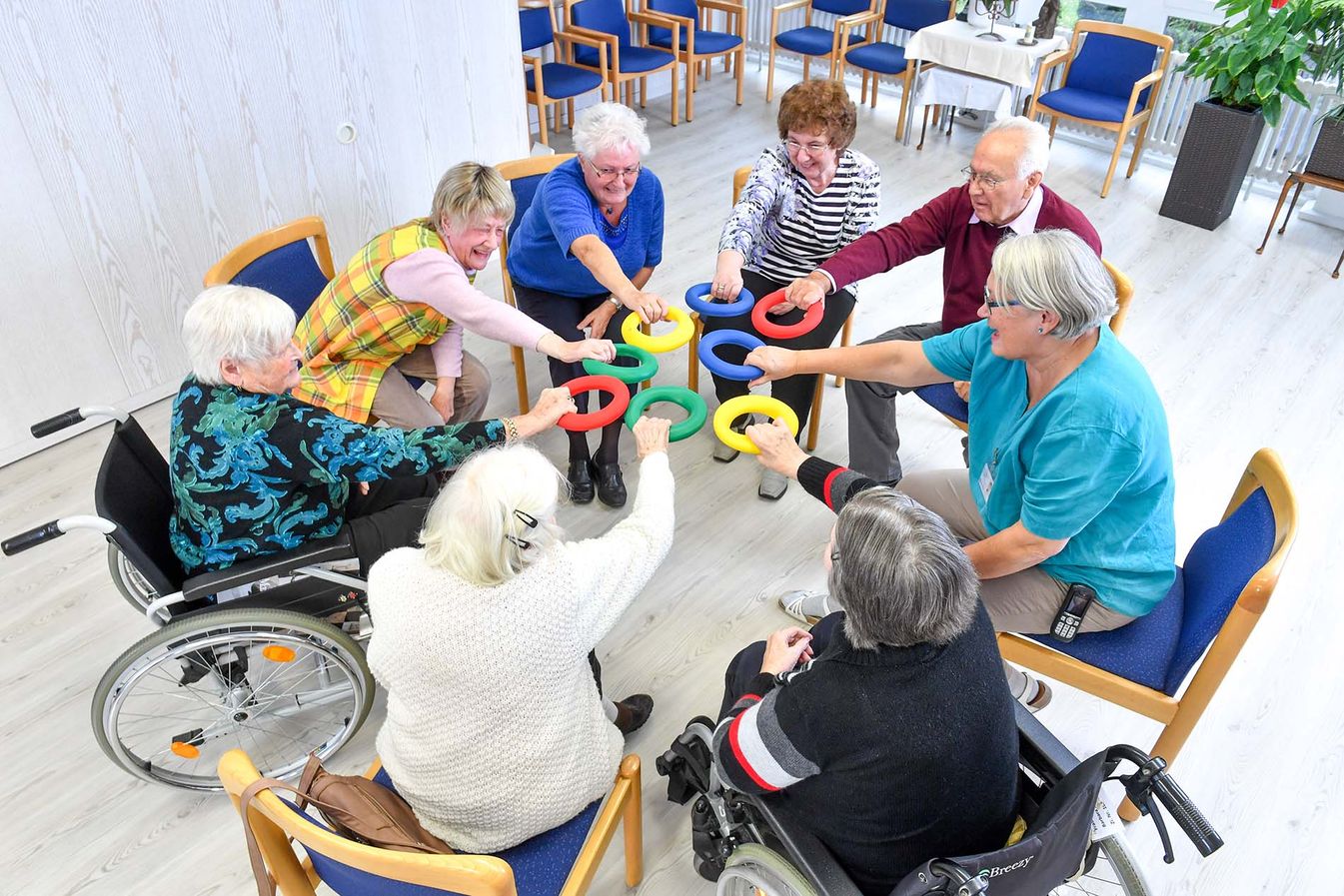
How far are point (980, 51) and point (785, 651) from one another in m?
4.90

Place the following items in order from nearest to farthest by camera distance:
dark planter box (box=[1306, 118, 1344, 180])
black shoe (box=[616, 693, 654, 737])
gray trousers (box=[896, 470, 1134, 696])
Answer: gray trousers (box=[896, 470, 1134, 696]) < black shoe (box=[616, 693, 654, 737]) < dark planter box (box=[1306, 118, 1344, 180])

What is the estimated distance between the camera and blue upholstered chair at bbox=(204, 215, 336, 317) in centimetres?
259

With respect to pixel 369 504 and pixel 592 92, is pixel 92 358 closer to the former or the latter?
pixel 369 504

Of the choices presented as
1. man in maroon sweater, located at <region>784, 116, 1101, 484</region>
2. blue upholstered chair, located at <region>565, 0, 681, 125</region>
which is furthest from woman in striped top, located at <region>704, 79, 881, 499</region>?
blue upholstered chair, located at <region>565, 0, 681, 125</region>

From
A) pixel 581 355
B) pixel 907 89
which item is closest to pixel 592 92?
pixel 907 89

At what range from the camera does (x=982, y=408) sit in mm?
2154

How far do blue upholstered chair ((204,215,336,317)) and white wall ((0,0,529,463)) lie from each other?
2.39 feet

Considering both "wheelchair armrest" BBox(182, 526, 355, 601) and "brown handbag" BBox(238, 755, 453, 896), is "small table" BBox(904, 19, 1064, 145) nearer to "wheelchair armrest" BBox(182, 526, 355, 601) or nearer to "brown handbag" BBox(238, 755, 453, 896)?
"wheelchair armrest" BBox(182, 526, 355, 601)

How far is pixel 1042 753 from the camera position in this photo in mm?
1642

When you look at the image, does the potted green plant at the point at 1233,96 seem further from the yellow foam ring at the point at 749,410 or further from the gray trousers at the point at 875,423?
the yellow foam ring at the point at 749,410

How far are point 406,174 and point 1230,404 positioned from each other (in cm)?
356

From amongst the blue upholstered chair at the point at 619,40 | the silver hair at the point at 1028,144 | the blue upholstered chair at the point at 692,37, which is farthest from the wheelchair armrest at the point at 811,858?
the blue upholstered chair at the point at 692,37

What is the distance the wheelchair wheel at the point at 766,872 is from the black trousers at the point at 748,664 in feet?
0.96

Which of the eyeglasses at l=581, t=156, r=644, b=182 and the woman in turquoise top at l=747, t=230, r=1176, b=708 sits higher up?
the eyeglasses at l=581, t=156, r=644, b=182
